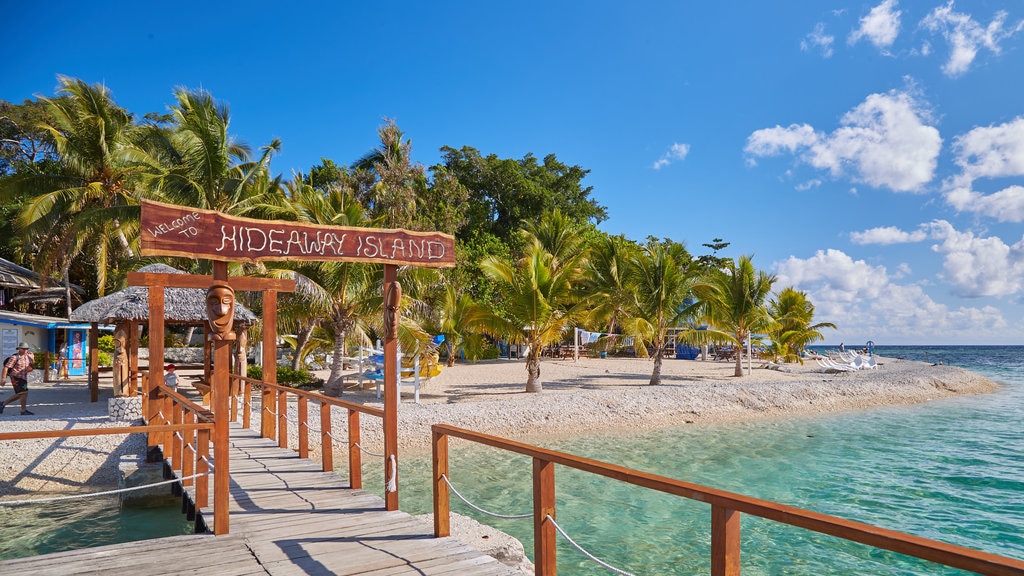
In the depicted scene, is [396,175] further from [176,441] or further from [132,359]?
[176,441]

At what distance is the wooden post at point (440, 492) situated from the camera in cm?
488

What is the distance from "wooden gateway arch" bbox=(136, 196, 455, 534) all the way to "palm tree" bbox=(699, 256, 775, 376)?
57.3ft

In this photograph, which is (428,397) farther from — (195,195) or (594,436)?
(195,195)

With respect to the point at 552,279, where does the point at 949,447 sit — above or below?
below

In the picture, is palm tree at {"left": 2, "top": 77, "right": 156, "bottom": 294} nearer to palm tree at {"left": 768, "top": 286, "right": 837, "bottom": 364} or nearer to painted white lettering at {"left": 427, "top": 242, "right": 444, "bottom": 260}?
painted white lettering at {"left": 427, "top": 242, "right": 444, "bottom": 260}

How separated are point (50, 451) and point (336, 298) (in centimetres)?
673

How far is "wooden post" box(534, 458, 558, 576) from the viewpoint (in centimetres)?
379

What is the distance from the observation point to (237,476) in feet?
22.6

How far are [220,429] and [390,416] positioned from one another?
1425 millimetres

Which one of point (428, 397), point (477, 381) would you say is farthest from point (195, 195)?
point (477, 381)

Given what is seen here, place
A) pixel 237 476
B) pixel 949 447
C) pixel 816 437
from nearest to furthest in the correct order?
1. pixel 237 476
2. pixel 949 447
3. pixel 816 437

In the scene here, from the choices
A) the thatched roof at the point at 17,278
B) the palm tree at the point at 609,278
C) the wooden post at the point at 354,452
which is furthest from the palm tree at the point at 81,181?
the palm tree at the point at 609,278

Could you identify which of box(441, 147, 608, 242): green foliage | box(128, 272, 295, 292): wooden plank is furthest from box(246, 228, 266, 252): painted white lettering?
box(441, 147, 608, 242): green foliage

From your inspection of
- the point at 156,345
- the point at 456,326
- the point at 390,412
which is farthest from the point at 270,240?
the point at 456,326
